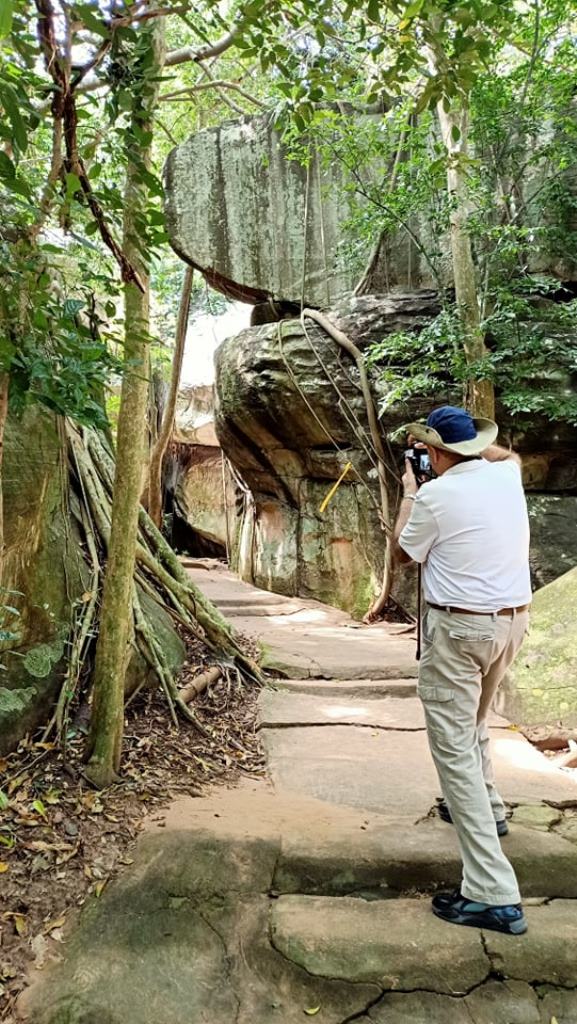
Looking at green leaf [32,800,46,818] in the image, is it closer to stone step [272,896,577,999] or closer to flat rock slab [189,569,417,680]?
stone step [272,896,577,999]

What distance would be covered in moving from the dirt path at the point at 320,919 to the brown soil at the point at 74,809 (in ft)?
0.30

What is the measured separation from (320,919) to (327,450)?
244 inches

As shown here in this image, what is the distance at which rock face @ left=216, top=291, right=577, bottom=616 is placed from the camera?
6734 millimetres

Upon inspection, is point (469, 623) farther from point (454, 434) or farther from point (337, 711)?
point (337, 711)

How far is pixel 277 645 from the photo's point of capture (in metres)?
5.36

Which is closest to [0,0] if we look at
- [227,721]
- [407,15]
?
[407,15]

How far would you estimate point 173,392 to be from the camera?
894 centimetres

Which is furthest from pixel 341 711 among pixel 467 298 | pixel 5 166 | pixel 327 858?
pixel 467 298

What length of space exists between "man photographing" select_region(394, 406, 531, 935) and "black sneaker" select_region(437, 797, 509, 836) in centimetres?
34

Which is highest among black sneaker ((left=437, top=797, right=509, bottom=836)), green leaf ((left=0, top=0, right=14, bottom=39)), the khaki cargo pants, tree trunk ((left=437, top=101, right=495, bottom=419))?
tree trunk ((left=437, top=101, right=495, bottom=419))

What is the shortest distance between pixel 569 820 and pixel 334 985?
131 centimetres

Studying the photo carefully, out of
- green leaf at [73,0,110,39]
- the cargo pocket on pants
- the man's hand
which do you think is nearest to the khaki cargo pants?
the cargo pocket on pants

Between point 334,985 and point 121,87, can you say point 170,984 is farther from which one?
point 121,87

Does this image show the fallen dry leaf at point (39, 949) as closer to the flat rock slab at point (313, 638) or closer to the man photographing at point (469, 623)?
the man photographing at point (469, 623)
